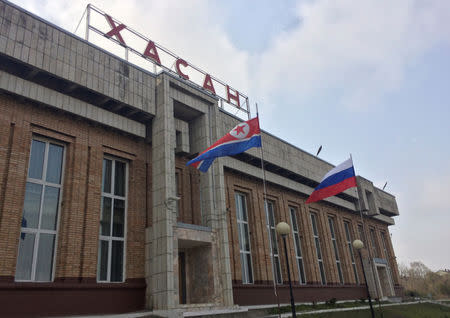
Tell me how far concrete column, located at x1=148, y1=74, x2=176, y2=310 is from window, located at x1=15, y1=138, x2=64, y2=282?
420 centimetres

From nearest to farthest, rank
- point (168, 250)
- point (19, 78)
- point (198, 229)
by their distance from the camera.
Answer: point (19, 78) < point (168, 250) < point (198, 229)

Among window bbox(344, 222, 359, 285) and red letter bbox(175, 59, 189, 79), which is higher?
red letter bbox(175, 59, 189, 79)

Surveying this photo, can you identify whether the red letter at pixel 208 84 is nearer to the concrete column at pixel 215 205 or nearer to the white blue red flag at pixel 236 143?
the concrete column at pixel 215 205

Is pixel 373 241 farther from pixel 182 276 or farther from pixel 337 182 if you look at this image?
pixel 182 276

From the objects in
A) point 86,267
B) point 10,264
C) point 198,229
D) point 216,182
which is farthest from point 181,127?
point 10,264

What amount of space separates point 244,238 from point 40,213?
13.0 m

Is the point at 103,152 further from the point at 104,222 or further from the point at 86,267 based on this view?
the point at 86,267

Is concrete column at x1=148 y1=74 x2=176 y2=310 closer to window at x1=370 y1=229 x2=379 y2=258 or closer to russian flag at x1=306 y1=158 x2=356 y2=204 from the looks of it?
russian flag at x1=306 y1=158 x2=356 y2=204

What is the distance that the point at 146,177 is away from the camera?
18719 mm

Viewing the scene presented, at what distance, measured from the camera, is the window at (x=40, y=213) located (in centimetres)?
1382

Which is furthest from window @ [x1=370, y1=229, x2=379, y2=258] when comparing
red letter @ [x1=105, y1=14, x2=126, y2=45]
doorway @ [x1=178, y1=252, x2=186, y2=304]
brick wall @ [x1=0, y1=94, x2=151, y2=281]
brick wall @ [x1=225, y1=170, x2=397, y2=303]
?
red letter @ [x1=105, y1=14, x2=126, y2=45]

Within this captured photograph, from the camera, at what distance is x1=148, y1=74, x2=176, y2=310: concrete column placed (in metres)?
15.8

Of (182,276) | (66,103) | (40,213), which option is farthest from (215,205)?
(66,103)

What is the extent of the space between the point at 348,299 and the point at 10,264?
26.9m
